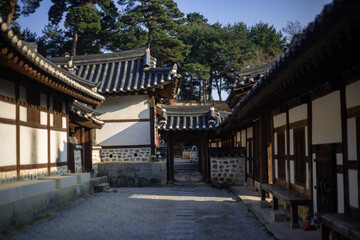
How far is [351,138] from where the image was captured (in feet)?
19.0

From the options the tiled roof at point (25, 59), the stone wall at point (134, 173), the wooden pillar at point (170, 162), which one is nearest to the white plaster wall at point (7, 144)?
the tiled roof at point (25, 59)

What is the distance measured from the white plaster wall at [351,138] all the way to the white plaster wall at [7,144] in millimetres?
8064

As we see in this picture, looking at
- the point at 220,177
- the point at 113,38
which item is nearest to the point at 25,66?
the point at 220,177

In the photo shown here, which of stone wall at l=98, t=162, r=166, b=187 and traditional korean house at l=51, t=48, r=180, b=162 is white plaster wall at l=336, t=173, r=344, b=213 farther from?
traditional korean house at l=51, t=48, r=180, b=162

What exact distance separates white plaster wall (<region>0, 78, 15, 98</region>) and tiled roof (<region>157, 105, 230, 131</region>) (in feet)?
30.0

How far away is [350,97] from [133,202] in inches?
346

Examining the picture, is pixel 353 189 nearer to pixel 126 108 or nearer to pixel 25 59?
pixel 25 59

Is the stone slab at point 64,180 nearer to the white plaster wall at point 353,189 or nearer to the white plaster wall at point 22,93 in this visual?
the white plaster wall at point 22,93

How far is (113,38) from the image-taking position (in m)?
32.3

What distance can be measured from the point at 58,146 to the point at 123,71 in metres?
8.84

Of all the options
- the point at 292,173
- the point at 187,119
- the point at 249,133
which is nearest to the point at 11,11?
the point at 187,119

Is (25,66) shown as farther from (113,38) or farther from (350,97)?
(113,38)

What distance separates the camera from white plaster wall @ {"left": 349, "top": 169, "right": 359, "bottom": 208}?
18.4ft

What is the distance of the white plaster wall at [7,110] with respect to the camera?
912cm
